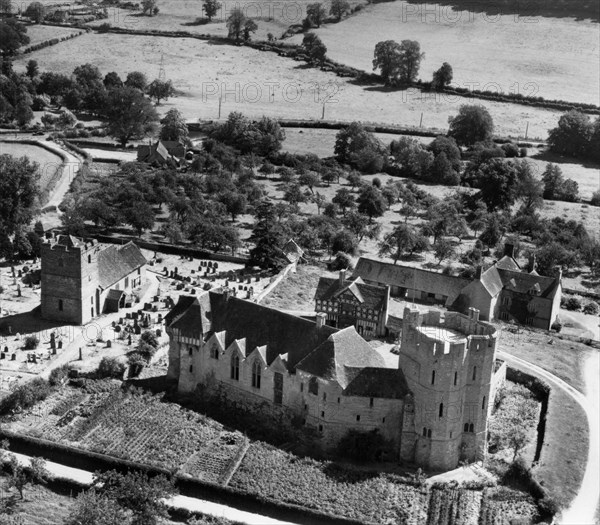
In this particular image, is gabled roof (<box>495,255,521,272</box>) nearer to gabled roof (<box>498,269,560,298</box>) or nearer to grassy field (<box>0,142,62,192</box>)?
gabled roof (<box>498,269,560,298</box>)

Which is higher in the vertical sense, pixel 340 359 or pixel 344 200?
pixel 340 359

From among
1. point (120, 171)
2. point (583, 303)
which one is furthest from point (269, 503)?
point (120, 171)

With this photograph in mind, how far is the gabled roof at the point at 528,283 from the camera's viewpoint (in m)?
107

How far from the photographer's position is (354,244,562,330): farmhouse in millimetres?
106625

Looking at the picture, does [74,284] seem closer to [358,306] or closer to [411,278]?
[358,306]

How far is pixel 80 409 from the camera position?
80.4 meters

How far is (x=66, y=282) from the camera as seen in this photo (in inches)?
3873

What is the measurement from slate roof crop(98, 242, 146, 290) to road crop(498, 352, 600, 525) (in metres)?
41.9

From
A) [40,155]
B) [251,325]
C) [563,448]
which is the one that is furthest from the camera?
[40,155]

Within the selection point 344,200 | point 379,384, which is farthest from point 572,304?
point 379,384

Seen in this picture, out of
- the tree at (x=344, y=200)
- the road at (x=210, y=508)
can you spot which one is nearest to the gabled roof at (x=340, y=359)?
the road at (x=210, y=508)

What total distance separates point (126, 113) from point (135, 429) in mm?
112061

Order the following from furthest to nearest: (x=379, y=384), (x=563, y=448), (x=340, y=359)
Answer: (x=563, y=448) < (x=340, y=359) < (x=379, y=384)

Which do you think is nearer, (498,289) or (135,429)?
(135,429)
